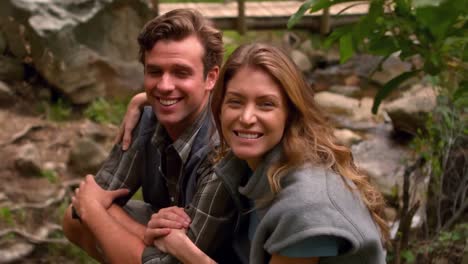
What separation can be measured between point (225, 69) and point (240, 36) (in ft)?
22.9

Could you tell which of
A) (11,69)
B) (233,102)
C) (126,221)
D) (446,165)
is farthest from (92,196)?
(11,69)

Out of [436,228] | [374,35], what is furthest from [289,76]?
[436,228]

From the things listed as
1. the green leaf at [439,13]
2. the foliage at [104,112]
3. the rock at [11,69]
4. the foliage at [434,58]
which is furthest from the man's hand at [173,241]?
the rock at [11,69]

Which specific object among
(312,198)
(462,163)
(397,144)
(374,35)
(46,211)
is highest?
Result: (374,35)

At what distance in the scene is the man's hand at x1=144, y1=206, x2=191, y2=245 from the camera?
221 centimetres

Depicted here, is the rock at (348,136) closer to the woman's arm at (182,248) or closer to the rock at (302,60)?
the rock at (302,60)

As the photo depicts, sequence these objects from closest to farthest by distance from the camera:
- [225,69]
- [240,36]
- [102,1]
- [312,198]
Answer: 1. [312,198]
2. [225,69]
3. [102,1]
4. [240,36]

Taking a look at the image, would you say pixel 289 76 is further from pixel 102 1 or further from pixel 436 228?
pixel 102 1

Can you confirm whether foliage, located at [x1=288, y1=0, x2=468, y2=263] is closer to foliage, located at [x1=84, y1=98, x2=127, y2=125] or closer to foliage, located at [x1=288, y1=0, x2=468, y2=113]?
foliage, located at [x1=288, y1=0, x2=468, y2=113]

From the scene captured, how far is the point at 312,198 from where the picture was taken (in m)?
1.67

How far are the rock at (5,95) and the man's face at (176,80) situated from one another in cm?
308

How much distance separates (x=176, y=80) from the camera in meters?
2.52

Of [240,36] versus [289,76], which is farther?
[240,36]

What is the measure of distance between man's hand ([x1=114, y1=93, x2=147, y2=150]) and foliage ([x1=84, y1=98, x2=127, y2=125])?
2.63m
